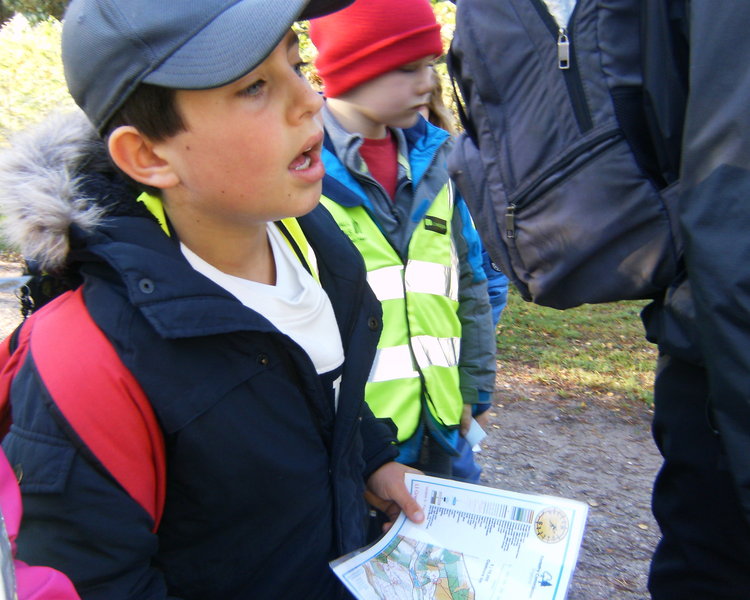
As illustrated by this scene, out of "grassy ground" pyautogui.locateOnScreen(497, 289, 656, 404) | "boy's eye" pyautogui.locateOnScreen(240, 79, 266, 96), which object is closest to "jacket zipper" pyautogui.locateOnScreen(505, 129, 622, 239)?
"boy's eye" pyautogui.locateOnScreen(240, 79, 266, 96)

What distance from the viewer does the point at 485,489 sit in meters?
1.59

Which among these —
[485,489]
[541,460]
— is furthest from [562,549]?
[541,460]

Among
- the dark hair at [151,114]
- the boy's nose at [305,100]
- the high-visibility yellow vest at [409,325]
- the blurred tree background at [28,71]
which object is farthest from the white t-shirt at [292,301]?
the blurred tree background at [28,71]

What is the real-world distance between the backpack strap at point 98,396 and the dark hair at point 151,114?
0.35 m

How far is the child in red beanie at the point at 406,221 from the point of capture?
2170 millimetres

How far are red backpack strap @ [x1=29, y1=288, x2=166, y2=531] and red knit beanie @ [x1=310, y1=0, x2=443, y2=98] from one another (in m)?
1.40

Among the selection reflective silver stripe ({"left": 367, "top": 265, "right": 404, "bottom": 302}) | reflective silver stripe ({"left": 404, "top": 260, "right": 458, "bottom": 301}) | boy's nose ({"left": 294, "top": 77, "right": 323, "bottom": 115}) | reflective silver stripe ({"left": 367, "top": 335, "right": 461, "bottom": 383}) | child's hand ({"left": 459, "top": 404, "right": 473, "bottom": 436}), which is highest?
boy's nose ({"left": 294, "top": 77, "right": 323, "bottom": 115})

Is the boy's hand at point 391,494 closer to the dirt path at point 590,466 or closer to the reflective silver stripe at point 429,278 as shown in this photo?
the reflective silver stripe at point 429,278

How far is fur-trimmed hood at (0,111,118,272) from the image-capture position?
4.22 feet

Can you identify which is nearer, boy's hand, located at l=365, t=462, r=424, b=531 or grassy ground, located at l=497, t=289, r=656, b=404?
boy's hand, located at l=365, t=462, r=424, b=531

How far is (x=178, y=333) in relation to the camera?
1249 millimetres

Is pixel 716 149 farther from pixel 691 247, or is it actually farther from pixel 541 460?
pixel 541 460

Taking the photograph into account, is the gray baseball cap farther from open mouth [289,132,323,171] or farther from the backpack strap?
the backpack strap

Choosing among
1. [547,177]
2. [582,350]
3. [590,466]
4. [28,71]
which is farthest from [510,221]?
[28,71]
